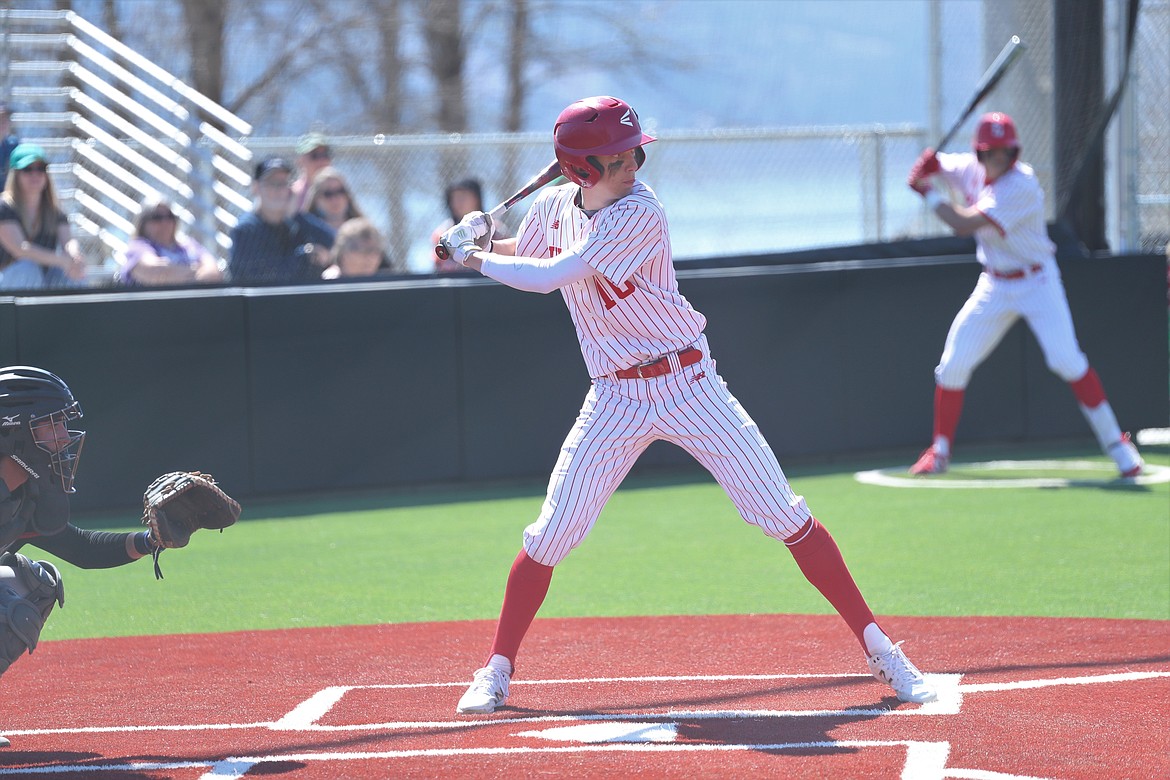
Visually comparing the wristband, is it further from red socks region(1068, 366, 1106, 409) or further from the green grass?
red socks region(1068, 366, 1106, 409)

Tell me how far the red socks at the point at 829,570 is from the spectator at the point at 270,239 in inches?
230

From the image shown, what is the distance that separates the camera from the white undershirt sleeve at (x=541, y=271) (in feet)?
13.5

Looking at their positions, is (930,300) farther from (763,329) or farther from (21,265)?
(21,265)

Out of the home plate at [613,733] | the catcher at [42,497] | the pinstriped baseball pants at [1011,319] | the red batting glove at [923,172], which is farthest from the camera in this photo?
the red batting glove at [923,172]

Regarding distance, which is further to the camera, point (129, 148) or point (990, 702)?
point (129, 148)

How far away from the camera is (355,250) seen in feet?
31.8

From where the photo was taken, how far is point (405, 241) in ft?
45.5

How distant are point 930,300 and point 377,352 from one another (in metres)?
3.97

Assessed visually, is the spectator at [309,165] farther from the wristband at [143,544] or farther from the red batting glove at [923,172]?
the wristband at [143,544]

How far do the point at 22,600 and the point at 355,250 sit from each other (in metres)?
6.13

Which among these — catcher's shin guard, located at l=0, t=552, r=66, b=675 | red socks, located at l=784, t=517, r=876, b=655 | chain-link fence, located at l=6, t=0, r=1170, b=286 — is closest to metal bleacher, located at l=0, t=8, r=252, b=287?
chain-link fence, located at l=6, t=0, r=1170, b=286

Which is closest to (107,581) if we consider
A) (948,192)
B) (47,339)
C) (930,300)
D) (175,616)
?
(175,616)

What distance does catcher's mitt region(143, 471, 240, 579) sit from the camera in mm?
3820

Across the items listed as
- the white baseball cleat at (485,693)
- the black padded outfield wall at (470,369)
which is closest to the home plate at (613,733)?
the white baseball cleat at (485,693)
